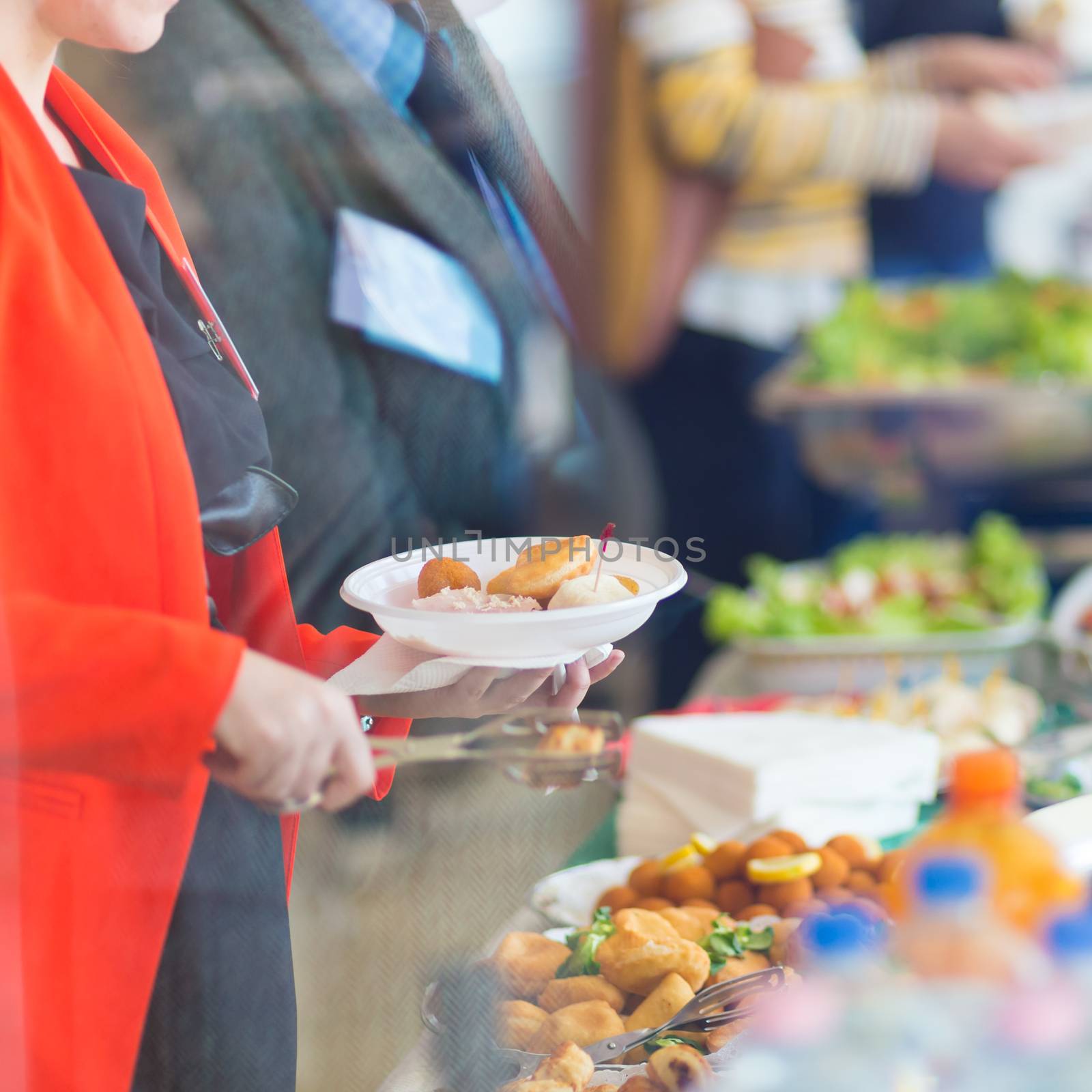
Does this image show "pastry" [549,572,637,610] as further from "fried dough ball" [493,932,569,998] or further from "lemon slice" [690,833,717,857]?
"lemon slice" [690,833,717,857]

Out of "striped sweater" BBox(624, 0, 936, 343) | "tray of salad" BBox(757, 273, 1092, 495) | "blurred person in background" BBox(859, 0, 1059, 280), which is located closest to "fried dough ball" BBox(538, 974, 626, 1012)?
"striped sweater" BBox(624, 0, 936, 343)

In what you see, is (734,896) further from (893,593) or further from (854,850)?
(893,593)

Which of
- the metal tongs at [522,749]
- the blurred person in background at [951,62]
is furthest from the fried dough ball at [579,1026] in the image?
the blurred person in background at [951,62]

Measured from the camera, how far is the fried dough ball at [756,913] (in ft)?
1.83

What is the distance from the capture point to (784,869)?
1.93 ft

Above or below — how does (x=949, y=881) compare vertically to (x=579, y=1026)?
above

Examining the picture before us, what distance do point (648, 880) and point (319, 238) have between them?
40 centimetres

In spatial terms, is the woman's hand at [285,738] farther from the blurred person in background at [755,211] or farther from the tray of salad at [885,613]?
the blurred person in background at [755,211]

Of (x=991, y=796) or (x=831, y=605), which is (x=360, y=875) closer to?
(x=991, y=796)

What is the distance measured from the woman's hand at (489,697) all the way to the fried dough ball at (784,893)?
0.77ft

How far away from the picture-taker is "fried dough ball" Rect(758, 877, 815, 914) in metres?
0.57

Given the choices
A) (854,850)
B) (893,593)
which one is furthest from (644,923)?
(893,593)

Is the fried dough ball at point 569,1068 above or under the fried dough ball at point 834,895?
above

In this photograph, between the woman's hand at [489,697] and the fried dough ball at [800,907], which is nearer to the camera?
the woman's hand at [489,697]
